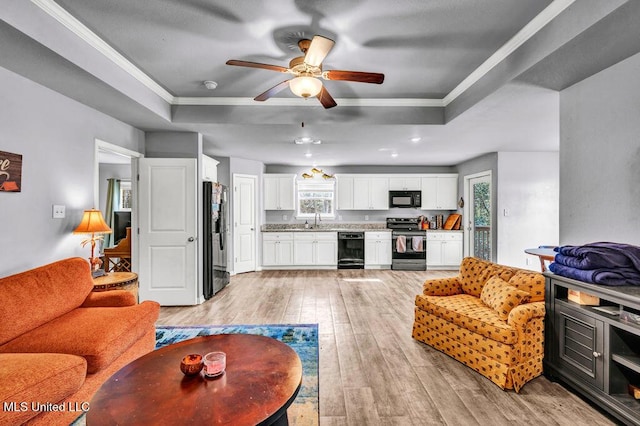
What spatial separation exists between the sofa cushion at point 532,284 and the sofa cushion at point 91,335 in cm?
304

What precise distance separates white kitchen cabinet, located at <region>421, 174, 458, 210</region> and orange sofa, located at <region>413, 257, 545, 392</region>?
13.3 ft

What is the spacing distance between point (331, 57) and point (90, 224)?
2741 millimetres

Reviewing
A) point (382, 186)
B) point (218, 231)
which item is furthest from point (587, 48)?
point (382, 186)

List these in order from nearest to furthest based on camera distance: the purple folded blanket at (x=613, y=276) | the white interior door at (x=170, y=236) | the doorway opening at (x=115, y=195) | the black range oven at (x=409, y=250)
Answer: the purple folded blanket at (x=613, y=276) → the white interior door at (x=170, y=236) → the doorway opening at (x=115, y=195) → the black range oven at (x=409, y=250)

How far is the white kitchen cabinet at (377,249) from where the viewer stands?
6.72 metres

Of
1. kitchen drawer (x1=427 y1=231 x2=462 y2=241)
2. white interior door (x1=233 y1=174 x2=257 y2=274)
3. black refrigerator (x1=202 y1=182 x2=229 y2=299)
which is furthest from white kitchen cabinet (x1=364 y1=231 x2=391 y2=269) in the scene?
black refrigerator (x1=202 y1=182 x2=229 y2=299)

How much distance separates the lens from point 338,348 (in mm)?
2867

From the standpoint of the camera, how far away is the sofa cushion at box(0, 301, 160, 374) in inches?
74.2

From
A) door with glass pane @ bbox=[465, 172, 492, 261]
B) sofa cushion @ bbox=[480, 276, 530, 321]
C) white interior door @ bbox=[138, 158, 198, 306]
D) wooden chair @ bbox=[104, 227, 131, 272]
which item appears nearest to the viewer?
sofa cushion @ bbox=[480, 276, 530, 321]

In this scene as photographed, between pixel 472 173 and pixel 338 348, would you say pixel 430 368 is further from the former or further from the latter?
pixel 472 173

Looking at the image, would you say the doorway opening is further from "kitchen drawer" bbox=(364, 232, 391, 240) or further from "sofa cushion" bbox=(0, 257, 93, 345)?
"kitchen drawer" bbox=(364, 232, 391, 240)

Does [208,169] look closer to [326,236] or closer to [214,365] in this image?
[326,236]

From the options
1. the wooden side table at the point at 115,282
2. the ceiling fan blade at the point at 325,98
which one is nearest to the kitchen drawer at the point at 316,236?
the wooden side table at the point at 115,282

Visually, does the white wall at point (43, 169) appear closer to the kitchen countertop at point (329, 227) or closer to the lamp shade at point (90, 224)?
the lamp shade at point (90, 224)
